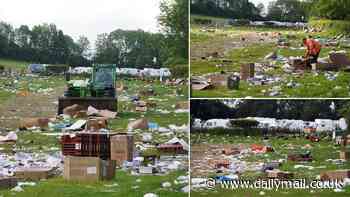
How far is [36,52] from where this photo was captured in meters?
6.28

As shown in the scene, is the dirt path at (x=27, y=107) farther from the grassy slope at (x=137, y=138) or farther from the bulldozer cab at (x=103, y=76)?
the bulldozer cab at (x=103, y=76)

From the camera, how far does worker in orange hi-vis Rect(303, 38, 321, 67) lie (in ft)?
19.4

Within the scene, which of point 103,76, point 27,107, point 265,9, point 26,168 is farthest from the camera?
point 103,76

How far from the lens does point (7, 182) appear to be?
226 inches

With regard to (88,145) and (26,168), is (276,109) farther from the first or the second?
(26,168)

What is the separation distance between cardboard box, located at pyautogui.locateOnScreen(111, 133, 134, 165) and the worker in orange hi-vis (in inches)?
62.8

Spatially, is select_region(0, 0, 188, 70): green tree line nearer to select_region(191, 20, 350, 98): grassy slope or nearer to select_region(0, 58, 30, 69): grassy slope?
select_region(0, 58, 30, 69): grassy slope

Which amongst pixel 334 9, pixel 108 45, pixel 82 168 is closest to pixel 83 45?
pixel 108 45

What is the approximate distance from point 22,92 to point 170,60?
127cm

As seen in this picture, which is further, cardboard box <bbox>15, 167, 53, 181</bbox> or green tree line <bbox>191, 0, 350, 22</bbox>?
green tree line <bbox>191, 0, 350, 22</bbox>

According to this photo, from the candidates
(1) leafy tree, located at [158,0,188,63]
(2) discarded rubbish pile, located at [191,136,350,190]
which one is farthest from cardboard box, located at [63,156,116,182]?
(1) leafy tree, located at [158,0,188,63]

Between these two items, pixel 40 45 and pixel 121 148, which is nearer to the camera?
pixel 121 148

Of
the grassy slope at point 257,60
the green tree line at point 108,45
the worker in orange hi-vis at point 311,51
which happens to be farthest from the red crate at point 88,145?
the worker in orange hi-vis at point 311,51

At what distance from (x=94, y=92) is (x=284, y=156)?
5.49 ft
